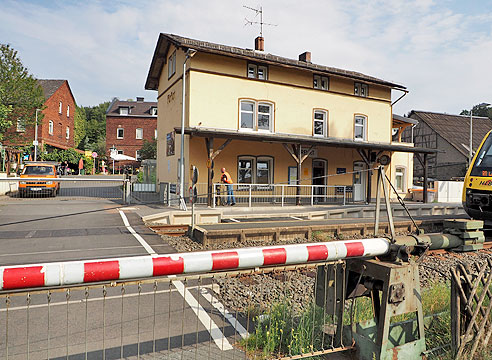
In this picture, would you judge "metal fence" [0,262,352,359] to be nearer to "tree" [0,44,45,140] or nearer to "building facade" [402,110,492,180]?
"tree" [0,44,45,140]

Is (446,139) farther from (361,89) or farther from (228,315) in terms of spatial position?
(228,315)

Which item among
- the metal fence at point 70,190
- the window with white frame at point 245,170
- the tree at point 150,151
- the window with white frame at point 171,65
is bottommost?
the metal fence at point 70,190

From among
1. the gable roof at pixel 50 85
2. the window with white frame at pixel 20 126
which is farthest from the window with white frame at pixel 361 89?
the gable roof at pixel 50 85

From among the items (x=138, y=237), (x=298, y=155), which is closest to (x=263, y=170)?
(x=298, y=155)

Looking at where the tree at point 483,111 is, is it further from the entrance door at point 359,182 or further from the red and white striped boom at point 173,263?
the red and white striped boom at point 173,263

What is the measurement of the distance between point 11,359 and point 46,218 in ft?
36.8

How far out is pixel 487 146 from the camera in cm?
1043

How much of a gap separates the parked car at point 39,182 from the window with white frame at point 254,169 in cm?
1048

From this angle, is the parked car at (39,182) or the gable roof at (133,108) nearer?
the parked car at (39,182)

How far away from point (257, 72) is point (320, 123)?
522 centimetres

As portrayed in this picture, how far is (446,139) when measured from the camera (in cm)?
4359

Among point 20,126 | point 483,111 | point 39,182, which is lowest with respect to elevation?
point 39,182

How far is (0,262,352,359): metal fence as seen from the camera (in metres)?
3.34

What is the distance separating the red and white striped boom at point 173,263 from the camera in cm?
205
